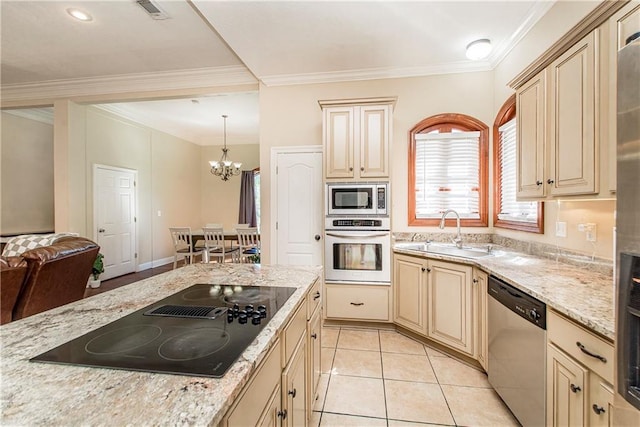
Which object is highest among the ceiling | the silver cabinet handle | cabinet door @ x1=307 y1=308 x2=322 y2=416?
the ceiling

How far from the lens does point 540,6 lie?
7.54 ft

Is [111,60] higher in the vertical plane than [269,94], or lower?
higher

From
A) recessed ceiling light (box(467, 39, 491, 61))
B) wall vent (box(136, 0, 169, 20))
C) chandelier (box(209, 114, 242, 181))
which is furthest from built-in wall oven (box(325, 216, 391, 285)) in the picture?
chandelier (box(209, 114, 242, 181))

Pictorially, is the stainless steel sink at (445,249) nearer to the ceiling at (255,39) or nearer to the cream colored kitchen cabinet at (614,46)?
the cream colored kitchen cabinet at (614,46)

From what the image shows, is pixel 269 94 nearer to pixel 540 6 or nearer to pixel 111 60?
pixel 111 60

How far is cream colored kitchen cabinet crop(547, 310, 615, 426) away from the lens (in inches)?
42.3

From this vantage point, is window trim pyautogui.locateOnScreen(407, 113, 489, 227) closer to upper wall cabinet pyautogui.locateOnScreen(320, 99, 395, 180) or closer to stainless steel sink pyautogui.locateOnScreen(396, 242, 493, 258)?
stainless steel sink pyautogui.locateOnScreen(396, 242, 493, 258)

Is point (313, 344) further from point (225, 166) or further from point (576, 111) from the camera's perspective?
point (225, 166)

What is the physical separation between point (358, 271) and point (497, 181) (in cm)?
181

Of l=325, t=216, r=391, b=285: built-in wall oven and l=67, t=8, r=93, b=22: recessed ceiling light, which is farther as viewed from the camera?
l=325, t=216, r=391, b=285: built-in wall oven

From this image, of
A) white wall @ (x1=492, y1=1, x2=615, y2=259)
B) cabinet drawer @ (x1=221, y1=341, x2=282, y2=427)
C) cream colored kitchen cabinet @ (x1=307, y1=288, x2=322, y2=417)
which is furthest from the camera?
white wall @ (x1=492, y1=1, x2=615, y2=259)

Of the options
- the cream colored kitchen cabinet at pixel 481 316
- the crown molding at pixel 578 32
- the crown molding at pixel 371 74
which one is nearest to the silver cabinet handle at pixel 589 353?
the cream colored kitchen cabinet at pixel 481 316

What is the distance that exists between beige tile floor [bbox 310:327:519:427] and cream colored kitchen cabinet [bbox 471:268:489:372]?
19cm

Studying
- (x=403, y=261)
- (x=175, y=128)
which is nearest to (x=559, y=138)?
(x=403, y=261)
